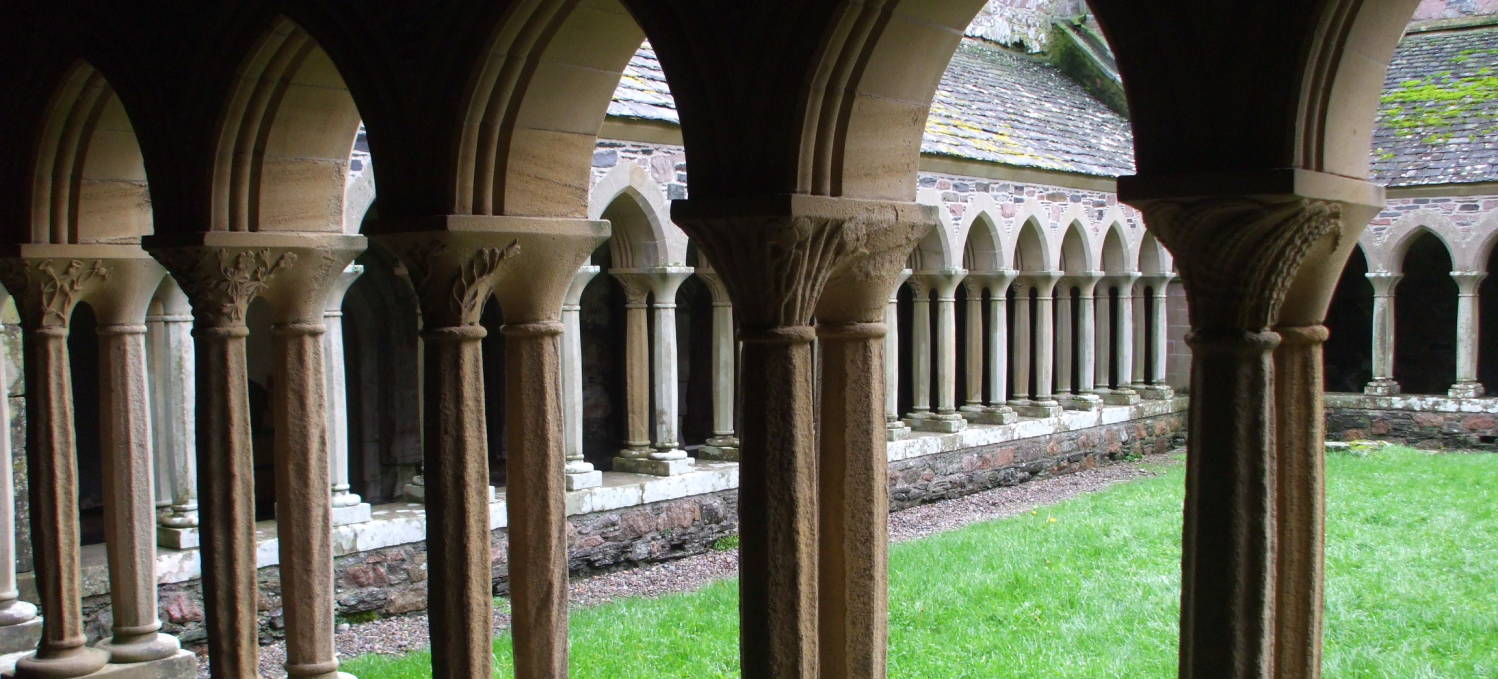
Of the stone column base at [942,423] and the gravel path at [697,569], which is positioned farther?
the stone column base at [942,423]

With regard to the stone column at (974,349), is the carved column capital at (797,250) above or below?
above

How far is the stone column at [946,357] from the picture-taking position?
39.5 feet

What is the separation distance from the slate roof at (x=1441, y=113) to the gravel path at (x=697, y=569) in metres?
4.47

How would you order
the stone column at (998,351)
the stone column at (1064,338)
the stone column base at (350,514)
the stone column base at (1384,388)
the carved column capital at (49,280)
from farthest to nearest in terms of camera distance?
the stone column base at (1384,388)
the stone column at (1064,338)
the stone column at (998,351)
the stone column base at (350,514)
the carved column capital at (49,280)

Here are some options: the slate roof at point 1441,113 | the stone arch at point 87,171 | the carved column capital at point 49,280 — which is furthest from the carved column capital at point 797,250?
the slate roof at point 1441,113

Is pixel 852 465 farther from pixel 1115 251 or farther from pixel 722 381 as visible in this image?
pixel 1115 251

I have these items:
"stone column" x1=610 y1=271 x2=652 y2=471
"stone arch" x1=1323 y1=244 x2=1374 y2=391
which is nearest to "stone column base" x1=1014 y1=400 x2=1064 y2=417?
"stone column" x1=610 y1=271 x2=652 y2=471

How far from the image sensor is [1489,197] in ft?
45.2

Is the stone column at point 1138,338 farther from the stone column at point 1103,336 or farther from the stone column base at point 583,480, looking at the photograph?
the stone column base at point 583,480

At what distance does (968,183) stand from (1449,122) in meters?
6.31

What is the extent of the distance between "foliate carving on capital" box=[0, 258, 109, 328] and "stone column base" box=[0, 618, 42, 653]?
5.26 feet

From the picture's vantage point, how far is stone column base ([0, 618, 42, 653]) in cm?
568

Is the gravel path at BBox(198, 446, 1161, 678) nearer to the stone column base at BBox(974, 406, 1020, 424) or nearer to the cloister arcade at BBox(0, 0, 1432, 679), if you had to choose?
the stone column base at BBox(974, 406, 1020, 424)

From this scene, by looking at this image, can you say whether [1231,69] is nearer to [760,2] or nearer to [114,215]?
[760,2]
